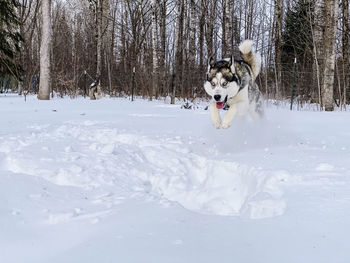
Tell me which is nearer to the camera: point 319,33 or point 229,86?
point 229,86

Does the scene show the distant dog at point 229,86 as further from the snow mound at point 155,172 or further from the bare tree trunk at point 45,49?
the bare tree trunk at point 45,49

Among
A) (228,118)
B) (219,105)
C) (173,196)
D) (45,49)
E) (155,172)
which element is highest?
(45,49)

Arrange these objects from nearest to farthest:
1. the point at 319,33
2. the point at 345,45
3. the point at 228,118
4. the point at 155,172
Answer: the point at 155,172 → the point at 228,118 → the point at 319,33 → the point at 345,45

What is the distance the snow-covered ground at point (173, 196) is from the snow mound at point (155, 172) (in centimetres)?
1

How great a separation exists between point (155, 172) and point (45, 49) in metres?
9.47

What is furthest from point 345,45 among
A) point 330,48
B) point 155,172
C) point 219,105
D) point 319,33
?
point 155,172

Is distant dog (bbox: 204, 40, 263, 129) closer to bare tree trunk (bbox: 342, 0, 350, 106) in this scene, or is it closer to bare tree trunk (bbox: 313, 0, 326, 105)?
bare tree trunk (bbox: 313, 0, 326, 105)

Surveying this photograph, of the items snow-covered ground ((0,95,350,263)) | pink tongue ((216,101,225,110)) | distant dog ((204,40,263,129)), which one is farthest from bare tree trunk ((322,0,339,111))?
pink tongue ((216,101,225,110))

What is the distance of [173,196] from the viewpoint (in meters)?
2.67

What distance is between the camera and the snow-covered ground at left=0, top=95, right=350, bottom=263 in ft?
4.87

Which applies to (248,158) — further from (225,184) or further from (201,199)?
(201,199)

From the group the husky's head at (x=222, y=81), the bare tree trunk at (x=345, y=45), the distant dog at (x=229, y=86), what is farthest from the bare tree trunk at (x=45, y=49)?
the bare tree trunk at (x=345, y=45)

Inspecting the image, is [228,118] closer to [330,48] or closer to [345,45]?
[330,48]

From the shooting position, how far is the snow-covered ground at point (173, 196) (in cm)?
148
